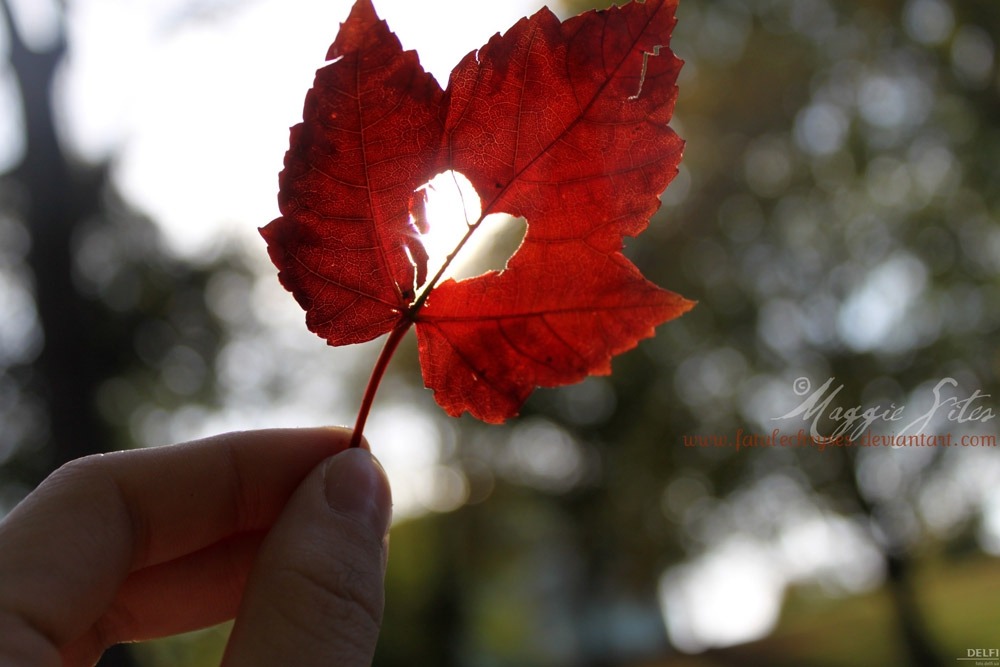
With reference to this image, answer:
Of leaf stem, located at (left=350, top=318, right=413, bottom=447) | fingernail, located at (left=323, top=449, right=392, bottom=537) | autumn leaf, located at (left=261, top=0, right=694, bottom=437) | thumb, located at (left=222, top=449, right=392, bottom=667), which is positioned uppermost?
autumn leaf, located at (left=261, top=0, right=694, bottom=437)

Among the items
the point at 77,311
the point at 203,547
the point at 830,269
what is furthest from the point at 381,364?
the point at 830,269

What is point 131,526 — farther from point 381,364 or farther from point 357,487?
point 381,364

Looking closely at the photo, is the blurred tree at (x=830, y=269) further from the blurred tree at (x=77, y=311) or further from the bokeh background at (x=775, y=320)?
the blurred tree at (x=77, y=311)

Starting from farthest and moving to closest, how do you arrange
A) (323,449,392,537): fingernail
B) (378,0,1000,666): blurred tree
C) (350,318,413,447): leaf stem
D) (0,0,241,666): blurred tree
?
(378,0,1000,666): blurred tree → (0,0,241,666): blurred tree → (323,449,392,537): fingernail → (350,318,413,447): leaf stem

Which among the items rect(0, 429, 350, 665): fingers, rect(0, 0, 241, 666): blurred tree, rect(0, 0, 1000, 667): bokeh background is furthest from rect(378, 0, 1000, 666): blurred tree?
rect(0, 429, 350, 665): fingers

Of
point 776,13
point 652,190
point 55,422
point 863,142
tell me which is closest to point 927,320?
point 863,142

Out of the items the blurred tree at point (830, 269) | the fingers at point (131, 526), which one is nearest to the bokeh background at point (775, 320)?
the blurred tree at point (830, 269)

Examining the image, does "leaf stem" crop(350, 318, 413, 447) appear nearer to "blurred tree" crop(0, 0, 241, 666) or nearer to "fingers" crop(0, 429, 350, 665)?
"fingers" crop(0, 429, 350, 665)

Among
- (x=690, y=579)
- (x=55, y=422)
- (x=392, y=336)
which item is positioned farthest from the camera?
(x=690, y=579)

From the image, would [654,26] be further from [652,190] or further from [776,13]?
[776,13]
